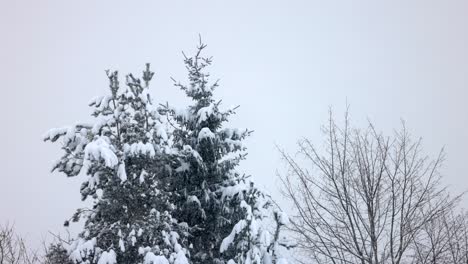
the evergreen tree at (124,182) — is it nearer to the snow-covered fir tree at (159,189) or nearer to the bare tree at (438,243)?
the snow-covered fir tree at (159,189)

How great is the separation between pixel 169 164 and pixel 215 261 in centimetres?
257

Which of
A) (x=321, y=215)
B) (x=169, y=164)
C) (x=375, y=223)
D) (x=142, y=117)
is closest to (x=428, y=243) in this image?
(x=375, y=223)

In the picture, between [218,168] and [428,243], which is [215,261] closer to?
[218,168]

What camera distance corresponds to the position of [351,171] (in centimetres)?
1013

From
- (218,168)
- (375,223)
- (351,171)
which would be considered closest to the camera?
(375,223)

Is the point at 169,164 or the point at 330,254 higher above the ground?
the point at 169,164

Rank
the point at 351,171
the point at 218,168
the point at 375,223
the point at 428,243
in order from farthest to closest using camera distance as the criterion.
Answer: the point at 218,168
the point at 428,243
the point at 351,171
the point at 375,223

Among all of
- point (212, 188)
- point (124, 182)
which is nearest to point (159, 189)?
point (124, 182)

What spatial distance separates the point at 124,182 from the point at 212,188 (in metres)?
2.76

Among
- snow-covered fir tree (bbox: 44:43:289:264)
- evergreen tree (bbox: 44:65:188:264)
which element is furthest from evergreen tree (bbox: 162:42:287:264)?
evergreen tree (bbox: 44:65:188:264)

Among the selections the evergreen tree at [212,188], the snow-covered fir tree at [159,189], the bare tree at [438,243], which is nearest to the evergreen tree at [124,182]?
the snow-covered fir tree at [159,189]

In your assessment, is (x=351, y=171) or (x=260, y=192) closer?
(x=351, y=171)

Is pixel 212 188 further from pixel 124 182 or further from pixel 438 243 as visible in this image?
pixel 438 243

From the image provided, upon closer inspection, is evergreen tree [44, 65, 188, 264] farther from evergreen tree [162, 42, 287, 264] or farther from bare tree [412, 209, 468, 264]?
bare tree [412, 209, 468, 264]
